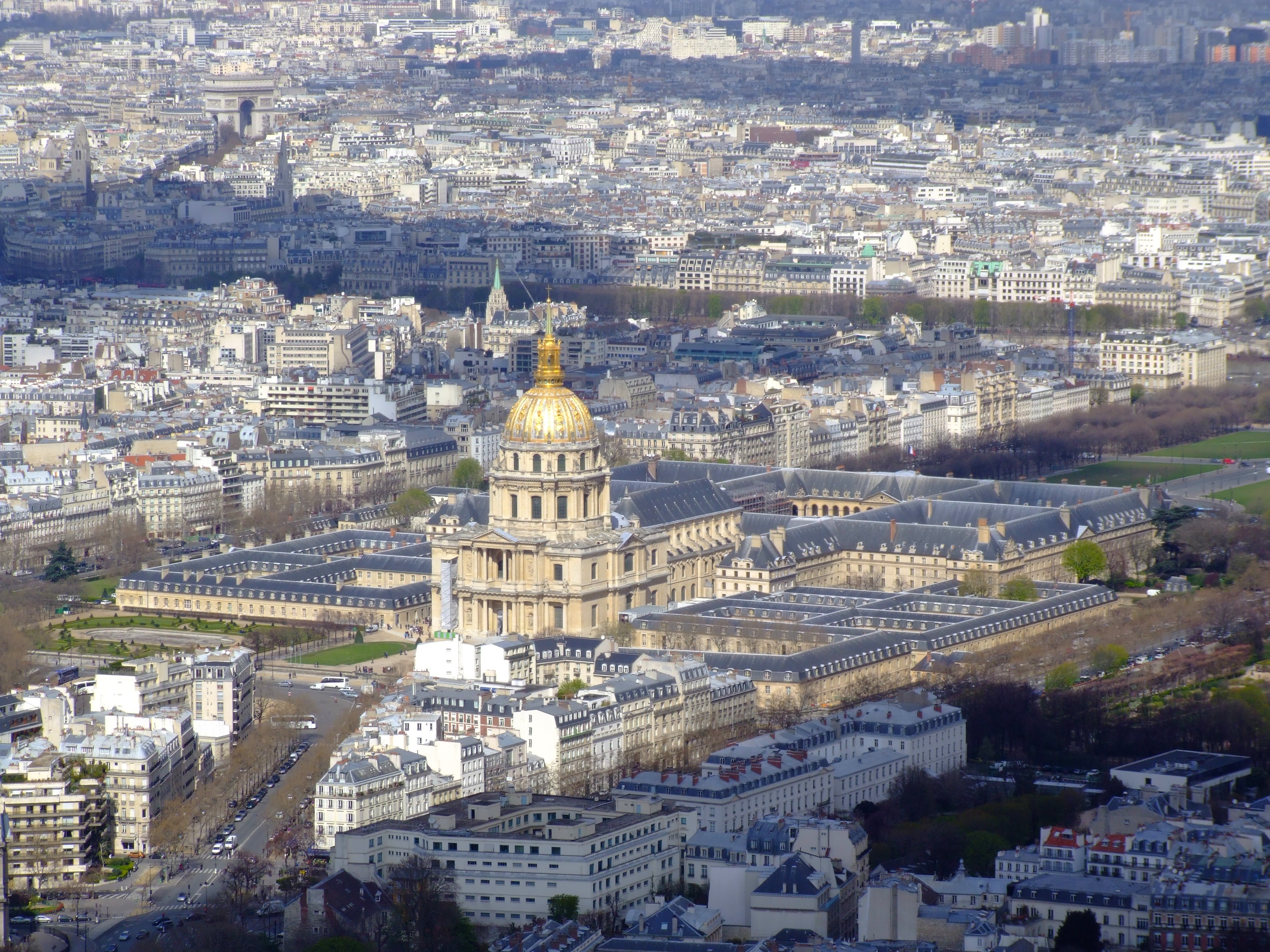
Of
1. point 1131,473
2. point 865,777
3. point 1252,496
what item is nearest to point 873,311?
point 1131,473

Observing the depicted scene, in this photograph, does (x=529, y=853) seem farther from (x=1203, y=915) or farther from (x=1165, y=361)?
(x=1165, y=361)

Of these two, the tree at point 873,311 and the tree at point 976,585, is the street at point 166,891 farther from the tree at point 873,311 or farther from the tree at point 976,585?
the tree at point 873,311

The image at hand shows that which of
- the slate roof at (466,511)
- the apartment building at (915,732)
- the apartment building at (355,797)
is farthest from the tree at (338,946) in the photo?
the slate roof at (466,511)

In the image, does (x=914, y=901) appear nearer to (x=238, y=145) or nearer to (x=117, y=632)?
(x=117, y=632)

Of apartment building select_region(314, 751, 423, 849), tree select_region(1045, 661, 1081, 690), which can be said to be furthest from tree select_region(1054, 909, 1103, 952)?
tree select_region(1045, 661, 1081, 690)

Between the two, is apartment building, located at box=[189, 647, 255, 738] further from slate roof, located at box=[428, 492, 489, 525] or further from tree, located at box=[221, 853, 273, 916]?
slate roof, located at box=[428, 492, 489, 525]
